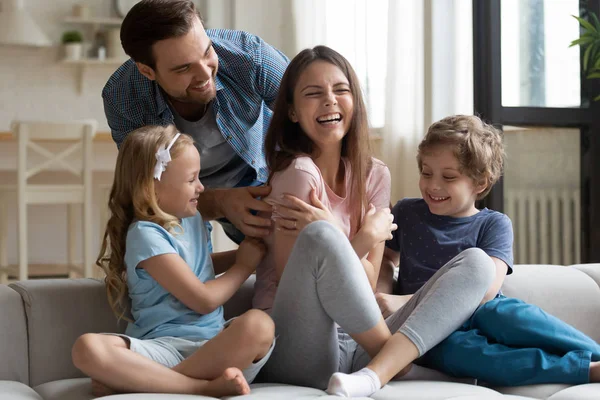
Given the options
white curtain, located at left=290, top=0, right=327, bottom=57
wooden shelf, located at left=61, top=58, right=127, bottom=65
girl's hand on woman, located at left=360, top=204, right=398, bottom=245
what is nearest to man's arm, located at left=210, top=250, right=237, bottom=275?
girl's hand on woman, located at left=360, top=204, right=398, bottom=245

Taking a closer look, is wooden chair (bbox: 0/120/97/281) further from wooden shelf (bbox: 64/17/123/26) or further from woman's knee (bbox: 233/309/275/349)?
woman's knee (bbox: 233/309/275/349)

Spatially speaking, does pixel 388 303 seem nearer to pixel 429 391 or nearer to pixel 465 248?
pixel 465 248

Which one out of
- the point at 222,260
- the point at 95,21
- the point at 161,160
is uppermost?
the point at 95,21

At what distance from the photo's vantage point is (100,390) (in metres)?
1.43

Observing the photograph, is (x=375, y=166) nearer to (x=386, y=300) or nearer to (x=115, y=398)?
(x=386, y=300)

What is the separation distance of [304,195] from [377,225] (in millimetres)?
171

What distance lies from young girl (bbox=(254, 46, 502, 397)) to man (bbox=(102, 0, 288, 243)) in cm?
13

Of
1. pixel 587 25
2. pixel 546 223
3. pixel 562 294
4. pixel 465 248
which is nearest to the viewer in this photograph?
pixel 465 248

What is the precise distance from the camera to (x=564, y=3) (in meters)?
3.46

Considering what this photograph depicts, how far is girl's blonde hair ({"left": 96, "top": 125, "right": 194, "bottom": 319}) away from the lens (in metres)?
1.65

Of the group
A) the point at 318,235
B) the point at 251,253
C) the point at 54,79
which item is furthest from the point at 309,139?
the point at 54,79

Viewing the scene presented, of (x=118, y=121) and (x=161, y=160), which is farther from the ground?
(x=118, y=121)

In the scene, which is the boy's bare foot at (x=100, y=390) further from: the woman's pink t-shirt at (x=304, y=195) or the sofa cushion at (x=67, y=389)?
the woman's pink t-shirt at (x=304, y=195)

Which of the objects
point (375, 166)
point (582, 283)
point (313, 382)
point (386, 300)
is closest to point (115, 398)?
point (313, 382)
